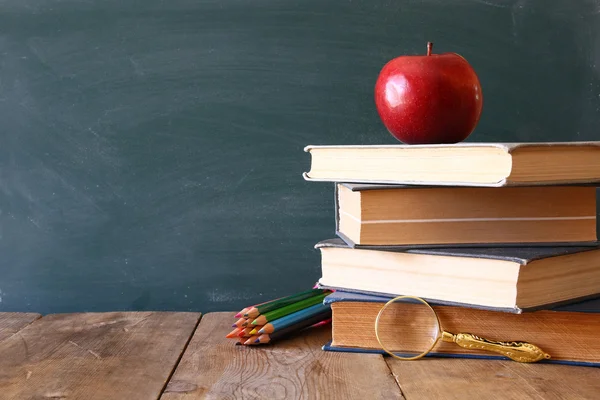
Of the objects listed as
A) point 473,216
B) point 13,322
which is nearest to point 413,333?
point 473,216

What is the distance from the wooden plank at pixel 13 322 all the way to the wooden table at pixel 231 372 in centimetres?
2

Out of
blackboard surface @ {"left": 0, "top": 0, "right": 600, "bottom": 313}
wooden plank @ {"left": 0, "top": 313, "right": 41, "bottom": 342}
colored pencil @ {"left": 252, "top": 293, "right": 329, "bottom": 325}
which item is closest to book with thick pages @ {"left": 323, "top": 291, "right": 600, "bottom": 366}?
colored pencil @ {"left": 252, "top": 293, "right": 329, "bottom": 325}

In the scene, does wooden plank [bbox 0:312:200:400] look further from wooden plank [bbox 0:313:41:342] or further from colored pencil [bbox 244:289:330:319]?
colored pencil [bbox 244:289:330:319]

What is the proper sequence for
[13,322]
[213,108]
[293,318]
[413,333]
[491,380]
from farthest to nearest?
[213,108] < [13,322] < [293,318] < [413,333] < [491,380]

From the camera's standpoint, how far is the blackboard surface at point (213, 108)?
1396 mm

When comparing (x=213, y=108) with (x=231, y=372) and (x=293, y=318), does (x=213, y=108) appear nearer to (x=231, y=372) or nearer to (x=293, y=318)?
(x=293, y=318)

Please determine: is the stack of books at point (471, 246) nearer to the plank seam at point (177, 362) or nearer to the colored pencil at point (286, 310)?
the colored pencil at point (286, 310)

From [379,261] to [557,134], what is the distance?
57cm

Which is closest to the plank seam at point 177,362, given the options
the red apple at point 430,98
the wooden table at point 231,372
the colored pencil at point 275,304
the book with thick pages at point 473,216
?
the wooden table at point 231,372

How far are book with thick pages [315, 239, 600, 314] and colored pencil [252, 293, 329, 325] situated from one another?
0.10m

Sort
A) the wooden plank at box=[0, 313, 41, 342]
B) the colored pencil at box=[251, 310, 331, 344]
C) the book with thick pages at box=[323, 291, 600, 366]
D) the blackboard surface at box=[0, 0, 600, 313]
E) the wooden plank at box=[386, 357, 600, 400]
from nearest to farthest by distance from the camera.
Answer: the wooden plank at box=[386, 357, 600, 400] < the book with thick pages at box=[323, 291, 600, 366] < the colored pencil at box=[251, 310, 331, 344] < the wooden plank at box=[0, 313, 41, 342] < the blackboard surface at box=[0, 0, 600, 313]

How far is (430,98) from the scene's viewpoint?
3.48 ft

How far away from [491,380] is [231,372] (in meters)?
0.35

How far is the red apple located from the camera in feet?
3.48
